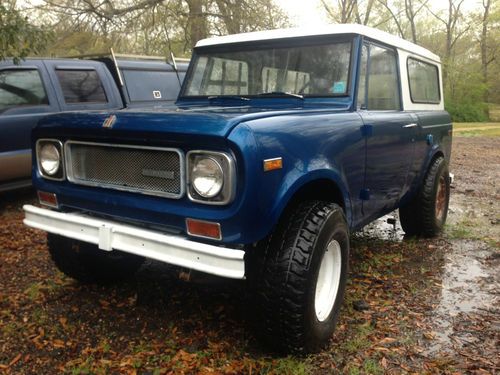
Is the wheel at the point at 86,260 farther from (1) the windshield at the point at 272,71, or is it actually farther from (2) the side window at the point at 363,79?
(2) the side window at the point at 363,79

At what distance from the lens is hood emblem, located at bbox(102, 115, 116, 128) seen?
2.65 metres

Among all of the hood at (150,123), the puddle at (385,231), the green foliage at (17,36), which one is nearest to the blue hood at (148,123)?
the hood at (150,123)

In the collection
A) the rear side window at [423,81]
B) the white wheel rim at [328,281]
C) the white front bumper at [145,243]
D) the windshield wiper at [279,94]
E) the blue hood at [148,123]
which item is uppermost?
the rear side window at [423,81]

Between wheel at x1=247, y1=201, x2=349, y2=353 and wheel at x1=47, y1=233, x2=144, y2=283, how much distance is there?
1220mm

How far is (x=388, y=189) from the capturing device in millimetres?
3842

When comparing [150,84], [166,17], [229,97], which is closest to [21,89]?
[150,84]

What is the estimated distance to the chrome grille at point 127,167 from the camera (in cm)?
251

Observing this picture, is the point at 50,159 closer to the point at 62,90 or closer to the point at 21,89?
the point at 21,89

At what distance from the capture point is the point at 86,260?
3529mm

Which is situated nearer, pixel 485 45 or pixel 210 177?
pixel 210 177

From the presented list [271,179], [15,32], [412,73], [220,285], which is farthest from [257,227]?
[15,32]

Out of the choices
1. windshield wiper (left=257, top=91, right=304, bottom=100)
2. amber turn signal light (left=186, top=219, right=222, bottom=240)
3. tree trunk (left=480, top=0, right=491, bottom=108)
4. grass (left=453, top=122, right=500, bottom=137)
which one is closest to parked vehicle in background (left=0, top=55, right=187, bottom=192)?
windshield wiper (left=257, top=91, right=304, bottom=100)

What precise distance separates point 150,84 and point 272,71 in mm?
3837

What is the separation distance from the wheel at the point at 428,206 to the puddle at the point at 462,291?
317 mm
